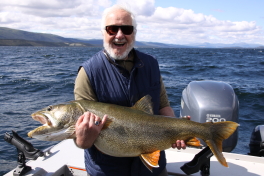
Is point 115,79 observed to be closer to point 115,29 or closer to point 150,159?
point 115,29

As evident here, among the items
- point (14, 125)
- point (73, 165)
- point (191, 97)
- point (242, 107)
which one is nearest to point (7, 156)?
point (14, 125)

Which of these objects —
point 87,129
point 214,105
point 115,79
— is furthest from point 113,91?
point 214,105

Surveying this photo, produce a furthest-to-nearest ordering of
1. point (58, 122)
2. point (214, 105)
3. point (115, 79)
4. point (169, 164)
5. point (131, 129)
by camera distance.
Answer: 1. point (214, 105)
2. point (169, 164)
3. point (115, 79)
4. point (131, 129)
5. point (58, 122)

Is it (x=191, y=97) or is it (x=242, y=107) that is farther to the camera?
(x=242, y=107)

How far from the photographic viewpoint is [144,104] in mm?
3186

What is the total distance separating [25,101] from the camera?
14953 mm

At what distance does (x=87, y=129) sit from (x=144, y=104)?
0.85 metres

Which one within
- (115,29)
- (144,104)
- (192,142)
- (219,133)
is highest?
(115,29)

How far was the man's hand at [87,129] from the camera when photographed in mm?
2738

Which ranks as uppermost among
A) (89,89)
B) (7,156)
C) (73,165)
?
(89,89)

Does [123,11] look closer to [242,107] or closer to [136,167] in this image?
A: [136,167]

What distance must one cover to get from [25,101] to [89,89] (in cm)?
1339

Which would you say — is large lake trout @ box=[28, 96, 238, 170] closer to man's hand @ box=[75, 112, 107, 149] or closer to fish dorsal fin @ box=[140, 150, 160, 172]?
fish dorsal fin @ box=[140, 150, 160, 172]

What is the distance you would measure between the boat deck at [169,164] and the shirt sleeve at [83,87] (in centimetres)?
178
